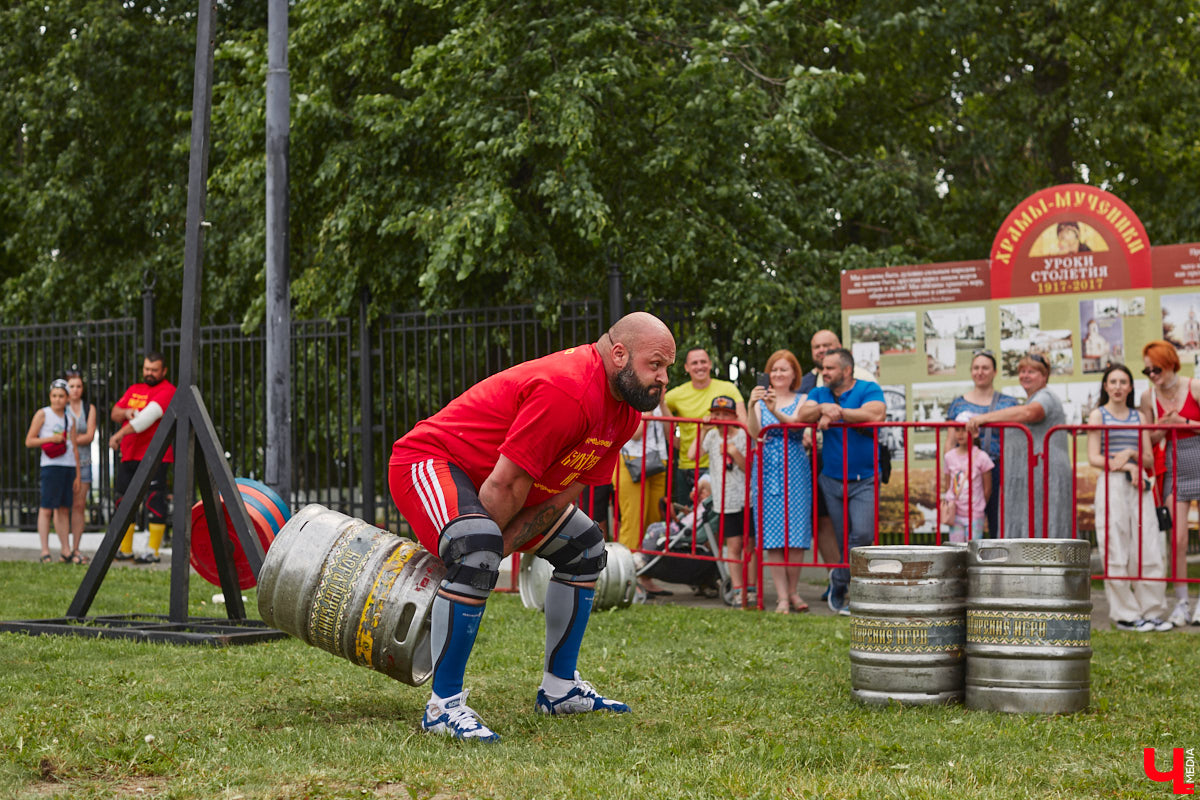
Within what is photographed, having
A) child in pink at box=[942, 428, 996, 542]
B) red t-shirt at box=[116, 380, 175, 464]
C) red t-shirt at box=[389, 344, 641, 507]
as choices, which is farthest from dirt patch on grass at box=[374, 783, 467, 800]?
red t-shirt at box=[116, 380, 175, 464]

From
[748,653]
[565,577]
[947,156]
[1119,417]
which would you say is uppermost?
[947,156]

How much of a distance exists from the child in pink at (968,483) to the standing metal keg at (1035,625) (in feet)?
12.8

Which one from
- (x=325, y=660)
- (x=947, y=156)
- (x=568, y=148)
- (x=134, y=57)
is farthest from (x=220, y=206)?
(x=325, y=660)

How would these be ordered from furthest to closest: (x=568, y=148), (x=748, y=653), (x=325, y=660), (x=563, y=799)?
1. (x=568, y=148)
2. (x=748, y=653)
3. (x=325, y=660)
4. (x=563, y=799)

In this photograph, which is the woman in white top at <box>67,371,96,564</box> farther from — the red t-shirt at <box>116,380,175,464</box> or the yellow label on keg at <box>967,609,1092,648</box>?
the yellow label on keg at <box>967,609,1092,648</box>

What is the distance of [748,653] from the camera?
22.9 ft

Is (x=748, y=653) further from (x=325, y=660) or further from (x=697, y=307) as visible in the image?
(x=697, y=307)

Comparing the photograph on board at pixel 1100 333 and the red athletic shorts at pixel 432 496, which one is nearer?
the red athletic shorts at pixel 432 496

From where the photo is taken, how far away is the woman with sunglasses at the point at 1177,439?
8.57m

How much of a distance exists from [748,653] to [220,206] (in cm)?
1303

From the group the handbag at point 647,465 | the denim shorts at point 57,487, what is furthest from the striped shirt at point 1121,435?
the denim shorts at point 57,487

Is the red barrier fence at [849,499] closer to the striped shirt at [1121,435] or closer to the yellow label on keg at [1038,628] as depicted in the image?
the striped shirt at [1121,435]

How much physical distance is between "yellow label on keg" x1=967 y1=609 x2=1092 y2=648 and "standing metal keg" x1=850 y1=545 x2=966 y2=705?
0.66 ft

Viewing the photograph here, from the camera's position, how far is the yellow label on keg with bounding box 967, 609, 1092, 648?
5359 millimetres
